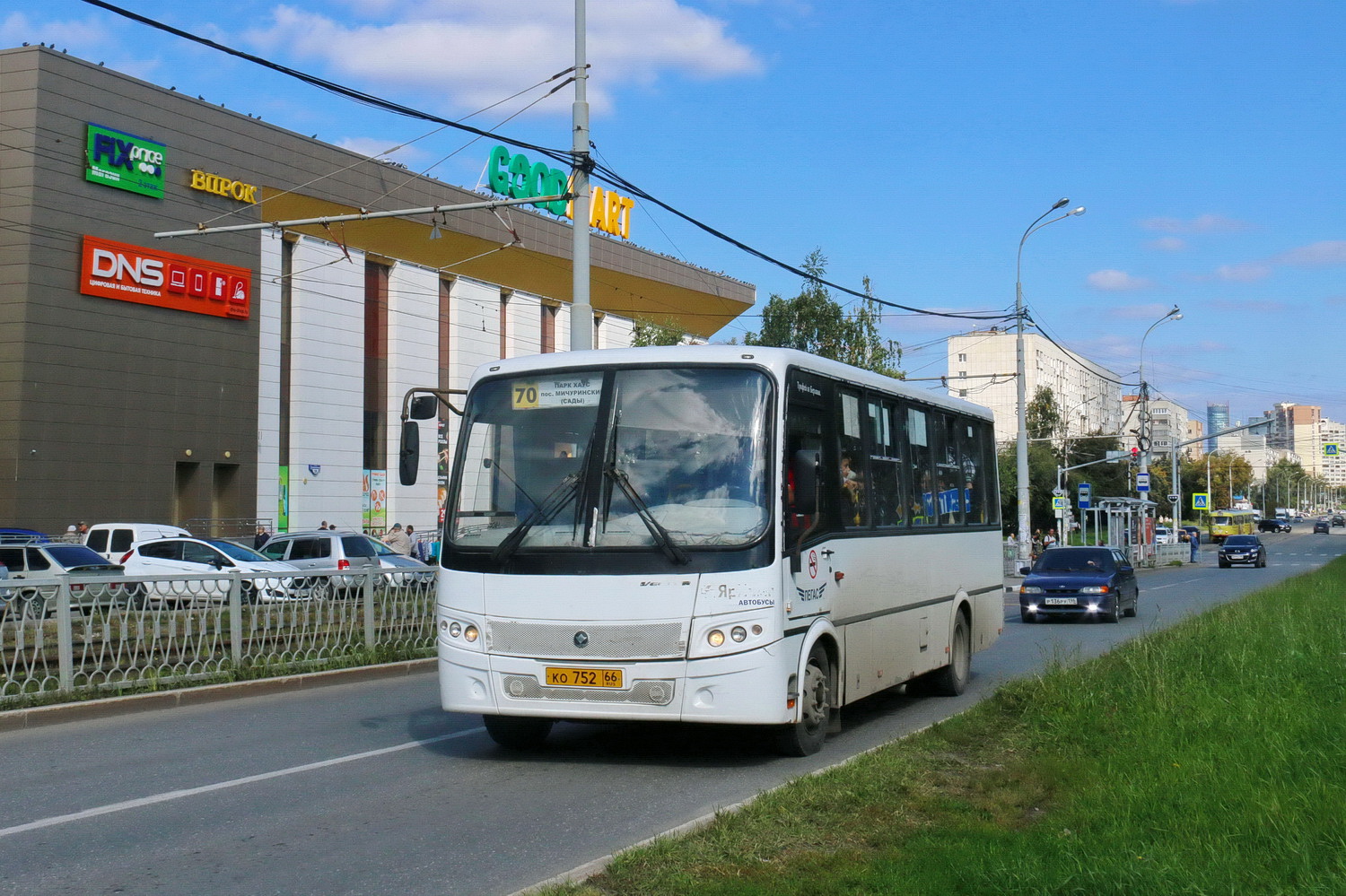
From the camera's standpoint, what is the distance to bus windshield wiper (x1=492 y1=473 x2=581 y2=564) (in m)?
8.80

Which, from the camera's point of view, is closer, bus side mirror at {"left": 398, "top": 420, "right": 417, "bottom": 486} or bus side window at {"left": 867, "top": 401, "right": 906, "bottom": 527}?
bus side mirror at {"left": 398, "top": 420, "right": 417, "bottom": 486}

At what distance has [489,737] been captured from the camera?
10281 mm

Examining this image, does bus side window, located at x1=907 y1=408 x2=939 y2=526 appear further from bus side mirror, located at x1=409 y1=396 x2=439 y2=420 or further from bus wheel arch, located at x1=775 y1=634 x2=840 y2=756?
bus side mirror, located at x1=409 y1=396 x2=439 y2=420

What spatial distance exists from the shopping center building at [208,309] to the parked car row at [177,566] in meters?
7.38

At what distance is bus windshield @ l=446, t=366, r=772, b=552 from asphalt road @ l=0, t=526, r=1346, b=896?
5.08ft

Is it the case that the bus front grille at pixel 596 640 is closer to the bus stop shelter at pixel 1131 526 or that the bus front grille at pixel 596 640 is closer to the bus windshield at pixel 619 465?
the bus windshield at pixel 619 465

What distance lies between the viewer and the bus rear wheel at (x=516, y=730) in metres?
9.34

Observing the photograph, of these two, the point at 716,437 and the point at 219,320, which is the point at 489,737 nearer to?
the point at 716,437

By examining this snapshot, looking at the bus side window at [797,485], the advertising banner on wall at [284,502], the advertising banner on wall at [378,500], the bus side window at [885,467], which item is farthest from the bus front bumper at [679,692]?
the advertising banner on wall at [378,500]

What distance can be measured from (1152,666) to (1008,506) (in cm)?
7346

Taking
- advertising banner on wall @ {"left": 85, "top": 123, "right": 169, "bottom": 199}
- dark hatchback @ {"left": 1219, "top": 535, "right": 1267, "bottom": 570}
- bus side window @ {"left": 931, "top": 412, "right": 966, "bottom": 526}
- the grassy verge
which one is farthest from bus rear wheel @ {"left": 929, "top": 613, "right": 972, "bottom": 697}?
dark hatchback @ {"left": 1219, "top": 535, "right": 1267, "bottom": 570}

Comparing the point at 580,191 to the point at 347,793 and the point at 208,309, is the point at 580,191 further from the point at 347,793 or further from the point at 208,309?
the point at 208,309

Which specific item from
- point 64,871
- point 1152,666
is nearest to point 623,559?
point 64,871

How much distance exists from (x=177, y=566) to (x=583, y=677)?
20.7 metres
